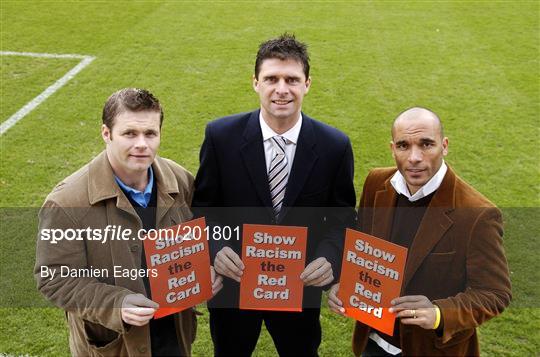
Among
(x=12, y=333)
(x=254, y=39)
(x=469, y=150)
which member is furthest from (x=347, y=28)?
(x=12, y=333)

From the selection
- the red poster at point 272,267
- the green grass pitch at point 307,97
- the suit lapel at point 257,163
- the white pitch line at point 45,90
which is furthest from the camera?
the white pitch line at point 45,90

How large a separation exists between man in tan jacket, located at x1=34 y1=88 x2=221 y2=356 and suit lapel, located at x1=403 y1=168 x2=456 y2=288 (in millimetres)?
1272

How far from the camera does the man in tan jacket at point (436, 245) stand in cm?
264

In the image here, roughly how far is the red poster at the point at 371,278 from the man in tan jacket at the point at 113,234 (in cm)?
96

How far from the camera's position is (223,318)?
11.2 ft

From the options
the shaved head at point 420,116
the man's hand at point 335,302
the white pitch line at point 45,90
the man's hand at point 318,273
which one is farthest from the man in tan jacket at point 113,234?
the white pitch line at point 45,90

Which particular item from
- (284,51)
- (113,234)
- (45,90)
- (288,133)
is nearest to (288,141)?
(288,133)

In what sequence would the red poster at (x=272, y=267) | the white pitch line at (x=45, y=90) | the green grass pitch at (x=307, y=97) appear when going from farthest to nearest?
the white pitch line at (x=45, y=90)
the green grass pitch at (x=307, y=97)
the red poster at (x=272, y=267)

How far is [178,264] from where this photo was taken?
2.83 metres

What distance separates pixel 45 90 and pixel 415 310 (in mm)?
8269

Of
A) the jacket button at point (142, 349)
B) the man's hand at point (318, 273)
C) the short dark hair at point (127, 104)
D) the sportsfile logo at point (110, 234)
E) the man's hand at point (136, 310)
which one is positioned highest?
the short dark hair at point (127, 104)

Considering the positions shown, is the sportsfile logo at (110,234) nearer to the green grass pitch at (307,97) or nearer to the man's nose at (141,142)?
the man's nose at (141,142)

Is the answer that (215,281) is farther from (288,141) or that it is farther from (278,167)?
(288,141)

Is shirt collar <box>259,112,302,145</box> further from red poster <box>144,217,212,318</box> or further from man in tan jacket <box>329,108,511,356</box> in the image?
red poster <box>144,217,212,318</box>
